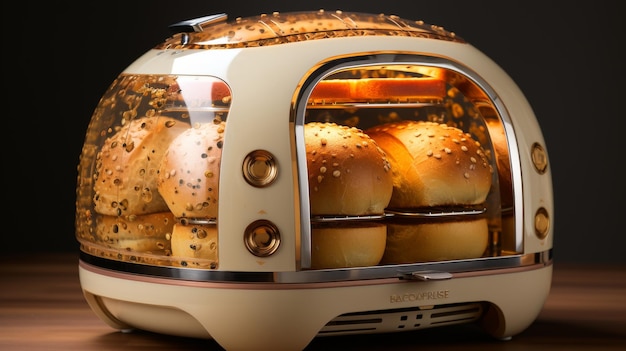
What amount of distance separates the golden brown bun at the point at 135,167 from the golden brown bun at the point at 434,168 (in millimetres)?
435

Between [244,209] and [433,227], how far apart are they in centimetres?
42

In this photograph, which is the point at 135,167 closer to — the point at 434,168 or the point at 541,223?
the point at 434,168

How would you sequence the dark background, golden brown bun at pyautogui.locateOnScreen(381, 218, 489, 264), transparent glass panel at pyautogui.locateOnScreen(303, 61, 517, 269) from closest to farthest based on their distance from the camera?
transparent glass panel at pyautogui.locateOnScreen(303, 61, 517, 269)
golden brown bun at pyautogui.locateOnScreen(381, 218, 489, 264)
the dark background

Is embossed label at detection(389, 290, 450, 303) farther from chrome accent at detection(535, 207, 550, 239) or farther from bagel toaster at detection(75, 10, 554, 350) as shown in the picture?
chrome accent at detection(535, 207, 550, 239)

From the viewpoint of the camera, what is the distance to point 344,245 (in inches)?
84.8

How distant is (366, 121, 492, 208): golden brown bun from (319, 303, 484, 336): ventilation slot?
0.66ft

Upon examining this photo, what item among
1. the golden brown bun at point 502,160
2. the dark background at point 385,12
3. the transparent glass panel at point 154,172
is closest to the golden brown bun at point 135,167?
the transparent glass panel at point 154,172

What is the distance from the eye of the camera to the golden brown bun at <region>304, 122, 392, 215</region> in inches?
84.7

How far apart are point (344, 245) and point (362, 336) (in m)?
0.33

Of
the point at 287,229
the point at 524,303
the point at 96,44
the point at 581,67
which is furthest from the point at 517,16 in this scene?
the point at 287,229

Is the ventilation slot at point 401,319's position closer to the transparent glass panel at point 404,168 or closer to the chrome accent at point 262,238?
the transparent glass panel at point 404,168

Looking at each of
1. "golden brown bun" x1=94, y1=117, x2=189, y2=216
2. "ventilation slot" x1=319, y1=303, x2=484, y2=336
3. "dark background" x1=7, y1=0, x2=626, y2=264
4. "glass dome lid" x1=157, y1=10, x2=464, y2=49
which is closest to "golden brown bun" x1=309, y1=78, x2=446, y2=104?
"glass dome lid" x1=157, y1=10, x2=464, y2=49

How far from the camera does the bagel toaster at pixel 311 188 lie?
207 cm

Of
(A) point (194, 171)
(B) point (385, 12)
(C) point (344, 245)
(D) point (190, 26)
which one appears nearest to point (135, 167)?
(A) point (194, 171)
